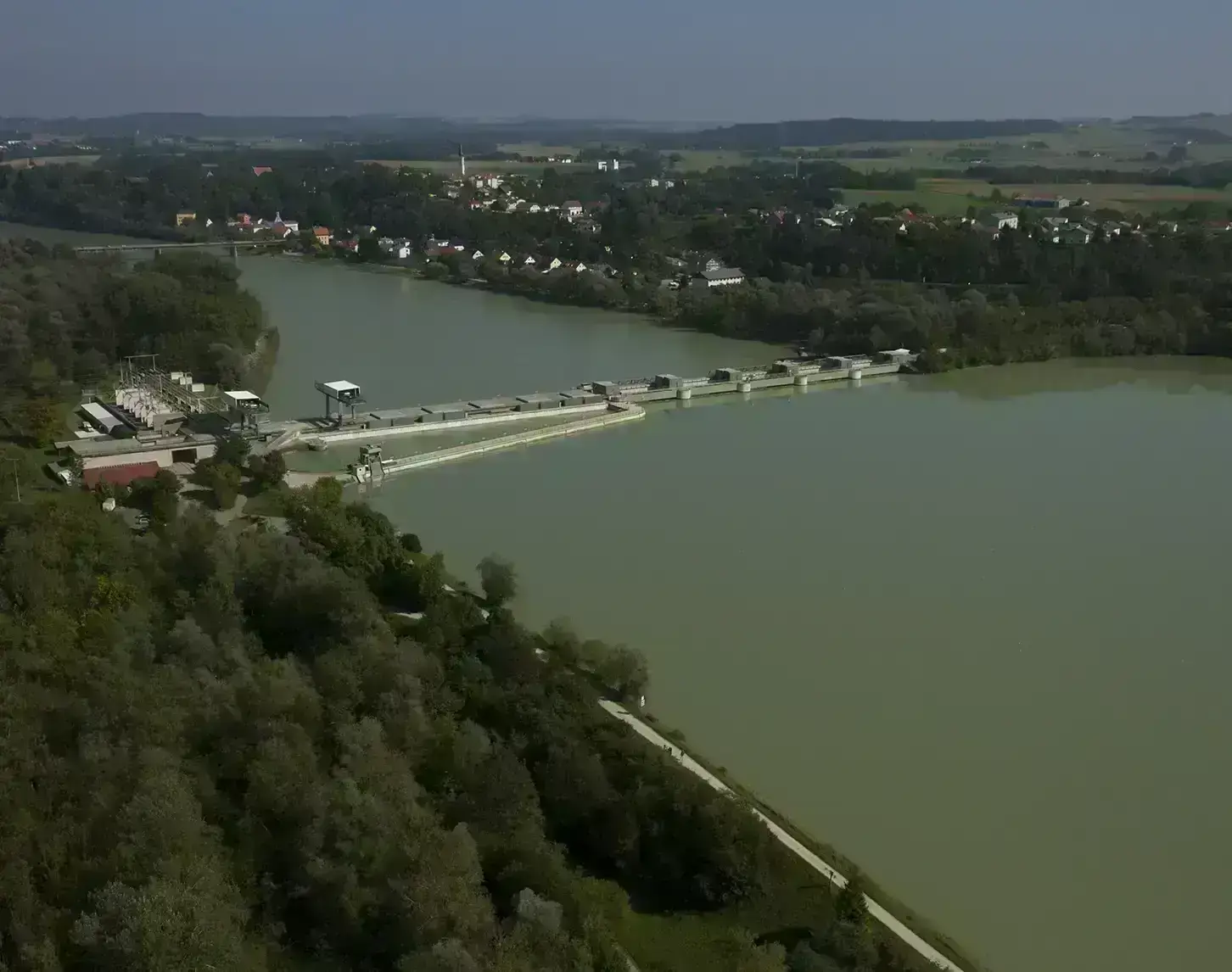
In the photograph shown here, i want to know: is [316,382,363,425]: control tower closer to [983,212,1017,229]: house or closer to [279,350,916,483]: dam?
[279,350,916,483]: dam

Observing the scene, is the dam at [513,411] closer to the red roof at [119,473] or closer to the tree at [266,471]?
the tree at [266,471]

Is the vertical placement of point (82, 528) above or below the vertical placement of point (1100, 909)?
above

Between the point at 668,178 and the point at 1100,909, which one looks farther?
the point at 668,178

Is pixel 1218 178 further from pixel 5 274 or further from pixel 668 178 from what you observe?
pixel 5 274

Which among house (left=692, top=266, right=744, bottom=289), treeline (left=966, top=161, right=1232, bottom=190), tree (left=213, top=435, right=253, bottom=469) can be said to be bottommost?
tree (left=213, top=435, right=253, bottom=469)

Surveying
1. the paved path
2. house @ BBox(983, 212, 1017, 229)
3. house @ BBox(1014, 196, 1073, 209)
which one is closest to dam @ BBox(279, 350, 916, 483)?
the paved path

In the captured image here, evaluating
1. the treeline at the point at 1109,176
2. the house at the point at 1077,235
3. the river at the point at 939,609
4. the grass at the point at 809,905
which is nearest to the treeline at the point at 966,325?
the river at the point at 939,609

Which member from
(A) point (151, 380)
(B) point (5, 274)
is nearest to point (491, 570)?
(A) point (151, 380)
